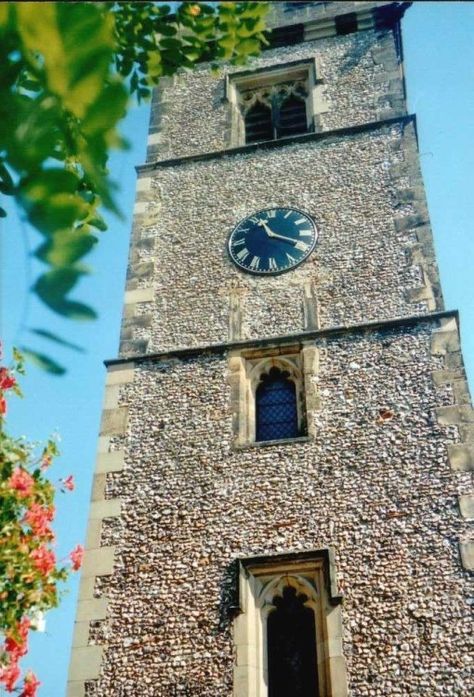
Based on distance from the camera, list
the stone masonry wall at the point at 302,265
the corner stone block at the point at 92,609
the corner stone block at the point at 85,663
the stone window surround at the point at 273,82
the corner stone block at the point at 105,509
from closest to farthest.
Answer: the corner stone block at the point at 85,663 < the corner stone block at the point at 92,609 < the corner stone block at the point at 105,509 < the stone masonry wall at the point at 302,265 < the stone window surround at the point at 273,82

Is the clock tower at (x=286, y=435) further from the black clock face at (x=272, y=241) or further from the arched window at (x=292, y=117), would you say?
the arched window at (x=292, y=117)

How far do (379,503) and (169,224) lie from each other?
192 inches

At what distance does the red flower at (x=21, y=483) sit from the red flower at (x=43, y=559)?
410 millimetres

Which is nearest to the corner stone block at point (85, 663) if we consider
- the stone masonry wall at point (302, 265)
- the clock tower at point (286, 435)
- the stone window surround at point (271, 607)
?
the clock tower at point (286, 435)

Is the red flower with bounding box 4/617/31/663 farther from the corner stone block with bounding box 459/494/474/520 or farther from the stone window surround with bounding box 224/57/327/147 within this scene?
the stone window surround with bounding box 224/57/327/147

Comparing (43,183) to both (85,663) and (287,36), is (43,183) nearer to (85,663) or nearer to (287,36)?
(85,663)

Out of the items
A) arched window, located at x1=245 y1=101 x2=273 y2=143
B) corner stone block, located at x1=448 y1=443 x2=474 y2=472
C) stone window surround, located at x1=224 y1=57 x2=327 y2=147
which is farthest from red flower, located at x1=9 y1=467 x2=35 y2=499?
arched window, located at x1=245 y1=101 x2=273 y2=143

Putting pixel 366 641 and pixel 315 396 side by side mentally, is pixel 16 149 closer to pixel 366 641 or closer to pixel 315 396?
pixel 366 641

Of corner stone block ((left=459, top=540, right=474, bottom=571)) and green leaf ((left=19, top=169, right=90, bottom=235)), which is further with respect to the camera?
corner stone block ((left=459, top=540, right=474, bottom=571))

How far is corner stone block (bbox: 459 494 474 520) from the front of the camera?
20.9 feet

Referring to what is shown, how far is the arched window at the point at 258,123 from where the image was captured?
11.6 meters

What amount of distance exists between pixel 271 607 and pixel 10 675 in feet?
6.93

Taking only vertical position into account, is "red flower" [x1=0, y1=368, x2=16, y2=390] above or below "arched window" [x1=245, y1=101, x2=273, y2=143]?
below

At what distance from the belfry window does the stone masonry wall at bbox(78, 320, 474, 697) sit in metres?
4.66
